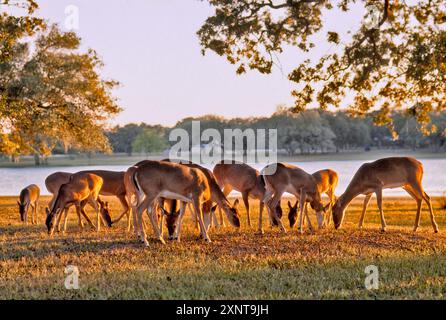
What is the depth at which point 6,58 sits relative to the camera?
1518 cm

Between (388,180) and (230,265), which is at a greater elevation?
(388,180)

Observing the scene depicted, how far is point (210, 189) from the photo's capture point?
13.1 metres

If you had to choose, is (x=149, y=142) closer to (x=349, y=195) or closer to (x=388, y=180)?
(x=349, y=195)

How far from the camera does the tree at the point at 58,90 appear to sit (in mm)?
21266

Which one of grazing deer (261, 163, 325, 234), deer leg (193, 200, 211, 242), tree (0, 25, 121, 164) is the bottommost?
deer leg (193, 200, 211, 242)

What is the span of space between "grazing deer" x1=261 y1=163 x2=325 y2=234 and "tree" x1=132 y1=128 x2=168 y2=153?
77.8 meters

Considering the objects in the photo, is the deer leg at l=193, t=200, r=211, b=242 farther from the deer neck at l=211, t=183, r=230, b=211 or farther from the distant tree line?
the distant tree line

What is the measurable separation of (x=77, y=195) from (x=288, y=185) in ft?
17.6

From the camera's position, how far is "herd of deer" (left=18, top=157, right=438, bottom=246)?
12.0m

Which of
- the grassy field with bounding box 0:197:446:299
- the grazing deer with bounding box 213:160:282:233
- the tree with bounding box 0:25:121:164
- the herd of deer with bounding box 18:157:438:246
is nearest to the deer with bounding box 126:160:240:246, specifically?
the herd of deer with bounding box 18:157:438:246

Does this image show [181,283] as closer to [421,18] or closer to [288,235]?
[288,235]

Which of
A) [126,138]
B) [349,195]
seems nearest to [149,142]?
[126,138]

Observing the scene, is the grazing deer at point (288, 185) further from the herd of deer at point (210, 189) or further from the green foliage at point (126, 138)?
the green foliage at point (126, 138)

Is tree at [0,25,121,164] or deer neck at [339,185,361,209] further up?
tree at [0,25,121,164]
